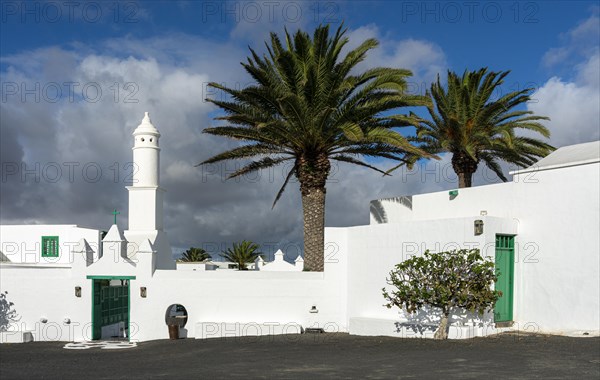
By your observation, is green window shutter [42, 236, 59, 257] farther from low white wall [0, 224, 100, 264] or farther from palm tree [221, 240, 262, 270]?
palm tree [221, 240, 262, 270]

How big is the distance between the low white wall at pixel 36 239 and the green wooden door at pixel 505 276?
2244 centimetres

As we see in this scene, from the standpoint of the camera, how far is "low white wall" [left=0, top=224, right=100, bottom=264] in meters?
33.8

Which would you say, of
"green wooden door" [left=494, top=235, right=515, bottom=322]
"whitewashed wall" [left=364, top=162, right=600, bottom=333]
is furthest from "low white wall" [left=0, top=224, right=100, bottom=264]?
"green wooden door" [left=494, top=235, right=515, bottom=322]

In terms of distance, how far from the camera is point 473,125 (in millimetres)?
24609

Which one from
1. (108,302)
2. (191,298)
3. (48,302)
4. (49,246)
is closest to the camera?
(191,298)

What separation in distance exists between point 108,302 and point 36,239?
13.0 metres

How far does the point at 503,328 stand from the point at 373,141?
23.7 ft

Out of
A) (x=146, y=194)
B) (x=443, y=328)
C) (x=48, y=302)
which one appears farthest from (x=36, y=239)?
(x=443, y=328)

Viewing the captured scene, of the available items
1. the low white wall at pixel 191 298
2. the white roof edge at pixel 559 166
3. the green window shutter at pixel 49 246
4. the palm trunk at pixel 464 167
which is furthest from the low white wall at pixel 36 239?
the white roof edge at pixel 559 166

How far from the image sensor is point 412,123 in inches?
838

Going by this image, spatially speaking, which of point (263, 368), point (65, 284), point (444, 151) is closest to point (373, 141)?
point (444, 151)

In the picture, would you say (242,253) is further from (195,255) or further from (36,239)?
(36,239)

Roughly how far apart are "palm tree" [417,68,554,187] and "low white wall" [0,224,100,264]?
1918 cm

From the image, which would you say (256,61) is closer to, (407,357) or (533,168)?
(533,168)
